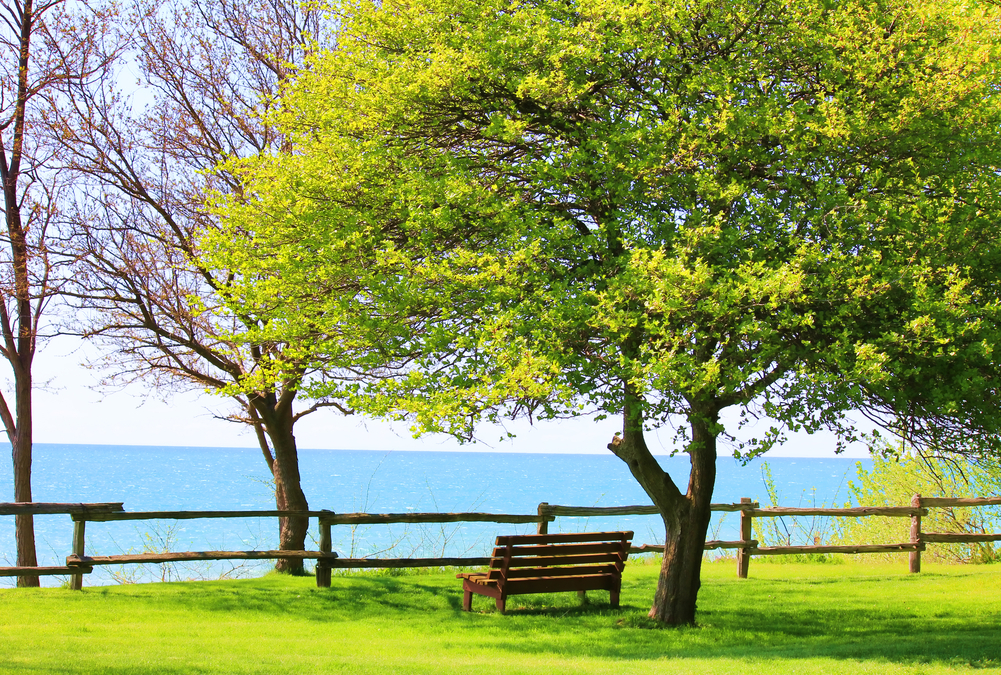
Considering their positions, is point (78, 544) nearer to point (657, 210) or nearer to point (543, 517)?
point (543, 517)

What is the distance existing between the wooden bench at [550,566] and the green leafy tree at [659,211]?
2.75 meters

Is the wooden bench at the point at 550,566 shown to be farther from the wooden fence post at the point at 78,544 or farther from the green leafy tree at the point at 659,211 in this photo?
the wooden fence post at the point at 78,544

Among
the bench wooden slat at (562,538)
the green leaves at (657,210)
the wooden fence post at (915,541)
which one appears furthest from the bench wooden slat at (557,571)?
the wooden fence post at (915,541)

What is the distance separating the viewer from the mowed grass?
8.65 metres

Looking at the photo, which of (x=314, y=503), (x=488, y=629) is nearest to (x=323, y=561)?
(x=488, y=629)

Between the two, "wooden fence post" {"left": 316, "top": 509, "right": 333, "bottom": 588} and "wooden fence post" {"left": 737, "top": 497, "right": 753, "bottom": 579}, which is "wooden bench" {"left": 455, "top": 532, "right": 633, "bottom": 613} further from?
"wooden fence post" {"left": 737, "top": 497, "right": 753, "bottom": 579}

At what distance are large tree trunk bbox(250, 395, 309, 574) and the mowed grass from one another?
0.81 metres

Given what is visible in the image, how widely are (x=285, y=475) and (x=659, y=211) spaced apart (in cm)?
928

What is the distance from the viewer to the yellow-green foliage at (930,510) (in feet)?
58.2

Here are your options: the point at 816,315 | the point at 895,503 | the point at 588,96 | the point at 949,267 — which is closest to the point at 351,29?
the point at 588,96

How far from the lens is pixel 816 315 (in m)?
9.48

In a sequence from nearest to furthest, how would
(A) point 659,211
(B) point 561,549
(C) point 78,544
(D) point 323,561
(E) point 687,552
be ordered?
(A) point 659,211 → (E) point 687,552 → (B) point 561,549 → (C) point 78,544 → (D) point 323,561

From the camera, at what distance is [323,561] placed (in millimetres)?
14117

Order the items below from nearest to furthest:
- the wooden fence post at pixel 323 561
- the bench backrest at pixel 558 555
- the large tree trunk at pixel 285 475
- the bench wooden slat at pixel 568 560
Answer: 1. the bench backrest at pixel 558 555
2. the bench wooden slat at pixel 568 560
3. the wooden fence post at pixel 323 561
4. the large tree trunk at pixel 285 475
